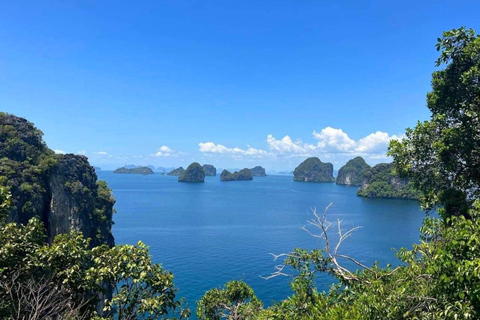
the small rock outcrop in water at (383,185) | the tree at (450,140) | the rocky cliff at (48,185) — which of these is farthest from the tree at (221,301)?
the small rock outcrop in water at (383,185)

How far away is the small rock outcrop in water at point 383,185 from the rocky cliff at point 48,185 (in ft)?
470

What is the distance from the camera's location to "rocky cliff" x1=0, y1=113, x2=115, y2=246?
36.6 metres

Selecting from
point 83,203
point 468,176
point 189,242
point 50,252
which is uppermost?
point 468,176

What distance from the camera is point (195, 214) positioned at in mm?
101062

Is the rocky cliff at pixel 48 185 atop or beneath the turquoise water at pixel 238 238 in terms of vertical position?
atop

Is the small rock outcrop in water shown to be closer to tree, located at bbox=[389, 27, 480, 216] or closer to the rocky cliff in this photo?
the rocky cliff

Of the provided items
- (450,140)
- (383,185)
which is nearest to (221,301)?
(450,140)

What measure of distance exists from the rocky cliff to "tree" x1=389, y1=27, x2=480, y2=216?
130 feet

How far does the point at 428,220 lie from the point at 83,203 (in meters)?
47.2

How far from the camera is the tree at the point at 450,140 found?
36.7 ft

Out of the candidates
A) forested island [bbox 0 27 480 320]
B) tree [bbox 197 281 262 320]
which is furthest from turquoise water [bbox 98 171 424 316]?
forested island [bbox 0 27 480 320]

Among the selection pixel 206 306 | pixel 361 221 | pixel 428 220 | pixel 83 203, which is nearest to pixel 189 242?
pixel 83 203

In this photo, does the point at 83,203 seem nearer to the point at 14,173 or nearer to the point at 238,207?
the point at 14,173

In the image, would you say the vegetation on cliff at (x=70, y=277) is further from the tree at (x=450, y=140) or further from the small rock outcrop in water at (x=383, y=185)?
the small rock outcrop in water at (x=383, y=185)
